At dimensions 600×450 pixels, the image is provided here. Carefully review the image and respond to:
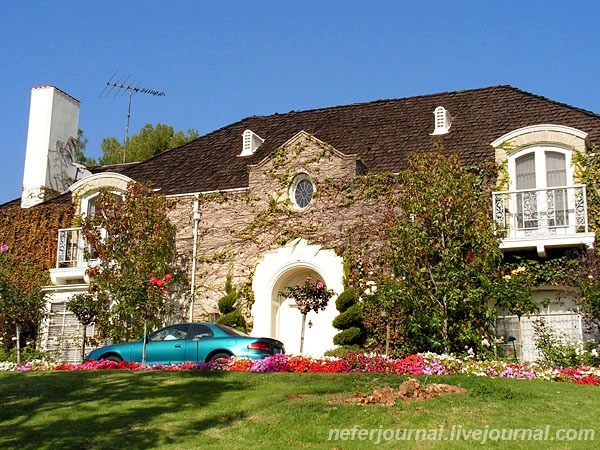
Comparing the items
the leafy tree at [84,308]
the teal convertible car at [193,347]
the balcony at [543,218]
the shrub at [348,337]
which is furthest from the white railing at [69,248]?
the balcony at [543,218]

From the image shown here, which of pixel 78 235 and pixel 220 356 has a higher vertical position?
pixel 78 235

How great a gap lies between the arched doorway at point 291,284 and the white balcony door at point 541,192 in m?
4.66

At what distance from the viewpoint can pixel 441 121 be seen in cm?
2267

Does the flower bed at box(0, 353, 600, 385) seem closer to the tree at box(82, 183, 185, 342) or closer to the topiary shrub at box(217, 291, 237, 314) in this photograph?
the topiary shrub at box(217, 291, 237, 314)

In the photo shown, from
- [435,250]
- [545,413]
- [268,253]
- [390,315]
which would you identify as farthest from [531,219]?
[545,413]

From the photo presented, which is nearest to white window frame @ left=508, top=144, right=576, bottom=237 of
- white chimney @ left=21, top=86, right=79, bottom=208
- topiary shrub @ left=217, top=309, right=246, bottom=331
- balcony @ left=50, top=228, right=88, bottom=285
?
topiary shrub @ left=217, top=309, right=246, bottom=331

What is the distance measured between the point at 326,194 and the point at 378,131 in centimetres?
364

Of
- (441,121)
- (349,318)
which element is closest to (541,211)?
(441,121)

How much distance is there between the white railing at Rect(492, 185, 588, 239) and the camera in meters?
18.7

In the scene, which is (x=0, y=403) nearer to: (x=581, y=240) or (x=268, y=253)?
(x=268, y=253)

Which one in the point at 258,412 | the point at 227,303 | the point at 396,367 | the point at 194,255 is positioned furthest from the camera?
the point at 194,255

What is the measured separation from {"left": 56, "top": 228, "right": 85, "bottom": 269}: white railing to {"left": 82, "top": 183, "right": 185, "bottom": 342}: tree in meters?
1.04

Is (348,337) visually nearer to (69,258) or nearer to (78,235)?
(78,235)

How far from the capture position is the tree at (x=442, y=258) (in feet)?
57.0
